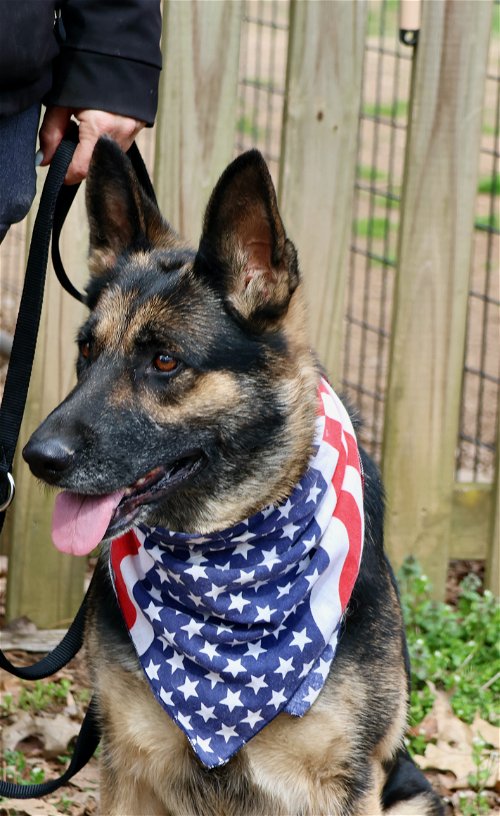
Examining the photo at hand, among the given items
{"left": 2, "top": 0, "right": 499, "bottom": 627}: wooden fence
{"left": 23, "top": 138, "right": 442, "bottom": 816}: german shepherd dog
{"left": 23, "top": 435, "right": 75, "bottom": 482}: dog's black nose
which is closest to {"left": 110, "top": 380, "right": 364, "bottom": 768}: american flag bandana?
{"left": 23, "top": 138, "right": 442, "bottom": 816}: german shepherd dog

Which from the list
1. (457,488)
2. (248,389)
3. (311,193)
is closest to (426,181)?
(311,193)

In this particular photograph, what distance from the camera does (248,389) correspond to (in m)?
2.94

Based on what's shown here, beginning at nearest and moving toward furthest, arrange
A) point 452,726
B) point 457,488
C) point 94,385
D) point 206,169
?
point 94,385 < point 452,726 < point 206,169 < point 457,488

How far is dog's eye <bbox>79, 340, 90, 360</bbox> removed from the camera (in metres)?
3.03

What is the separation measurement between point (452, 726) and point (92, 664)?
4.87 feet

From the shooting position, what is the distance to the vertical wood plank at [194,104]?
4.19 meters

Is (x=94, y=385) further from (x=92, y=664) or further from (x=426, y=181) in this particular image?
(x=426, y=181)

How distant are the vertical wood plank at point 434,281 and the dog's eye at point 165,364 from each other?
186cm

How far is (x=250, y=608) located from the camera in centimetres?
301

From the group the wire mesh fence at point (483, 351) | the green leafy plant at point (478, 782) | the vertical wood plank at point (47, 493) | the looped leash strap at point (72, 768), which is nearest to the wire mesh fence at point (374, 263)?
the wire mesh fence at point (483, 351)

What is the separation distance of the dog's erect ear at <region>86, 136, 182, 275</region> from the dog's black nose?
70cm

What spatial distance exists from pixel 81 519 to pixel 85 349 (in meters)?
0.49

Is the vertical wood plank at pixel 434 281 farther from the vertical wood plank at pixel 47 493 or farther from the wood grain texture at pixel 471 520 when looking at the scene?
the vertical wood plank at pixel 47 493

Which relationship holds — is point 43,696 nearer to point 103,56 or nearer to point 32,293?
point 32,293
